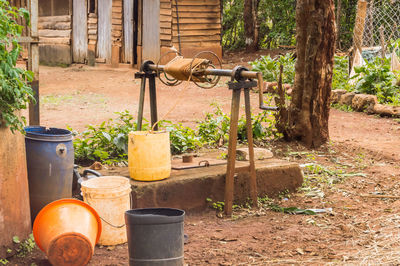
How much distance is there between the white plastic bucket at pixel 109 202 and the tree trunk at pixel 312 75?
131 inches

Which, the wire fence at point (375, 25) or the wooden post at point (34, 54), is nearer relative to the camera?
the wooden post at point (34, 54)

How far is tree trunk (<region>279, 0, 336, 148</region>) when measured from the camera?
6504 millimetres

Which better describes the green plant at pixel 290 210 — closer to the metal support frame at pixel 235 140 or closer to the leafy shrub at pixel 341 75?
the metal support frame at pixel 235 140

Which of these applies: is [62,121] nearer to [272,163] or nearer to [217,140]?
[217,140]

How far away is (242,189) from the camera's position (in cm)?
491

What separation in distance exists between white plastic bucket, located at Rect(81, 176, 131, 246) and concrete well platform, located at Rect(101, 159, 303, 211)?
376 mm

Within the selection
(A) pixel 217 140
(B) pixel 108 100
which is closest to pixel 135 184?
(A) pixel 217 140

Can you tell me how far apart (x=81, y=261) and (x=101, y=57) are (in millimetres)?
14063

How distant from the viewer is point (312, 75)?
654 cm

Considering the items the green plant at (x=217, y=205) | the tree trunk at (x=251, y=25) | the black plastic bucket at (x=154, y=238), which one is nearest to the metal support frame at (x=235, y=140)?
the green plant at (x=217, y=205)

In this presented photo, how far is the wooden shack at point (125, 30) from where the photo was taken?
15.9 m

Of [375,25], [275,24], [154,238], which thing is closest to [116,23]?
[375,25]

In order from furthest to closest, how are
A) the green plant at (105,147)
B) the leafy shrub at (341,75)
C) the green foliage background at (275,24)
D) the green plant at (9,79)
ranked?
1. the green foliage background at (275,24)
2. the leafy shrub at (341,75)
3. the green plant at (105,147)
4. the green plant at (9,79)

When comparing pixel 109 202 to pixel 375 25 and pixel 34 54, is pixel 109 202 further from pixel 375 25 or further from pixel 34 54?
pixel 375 25
